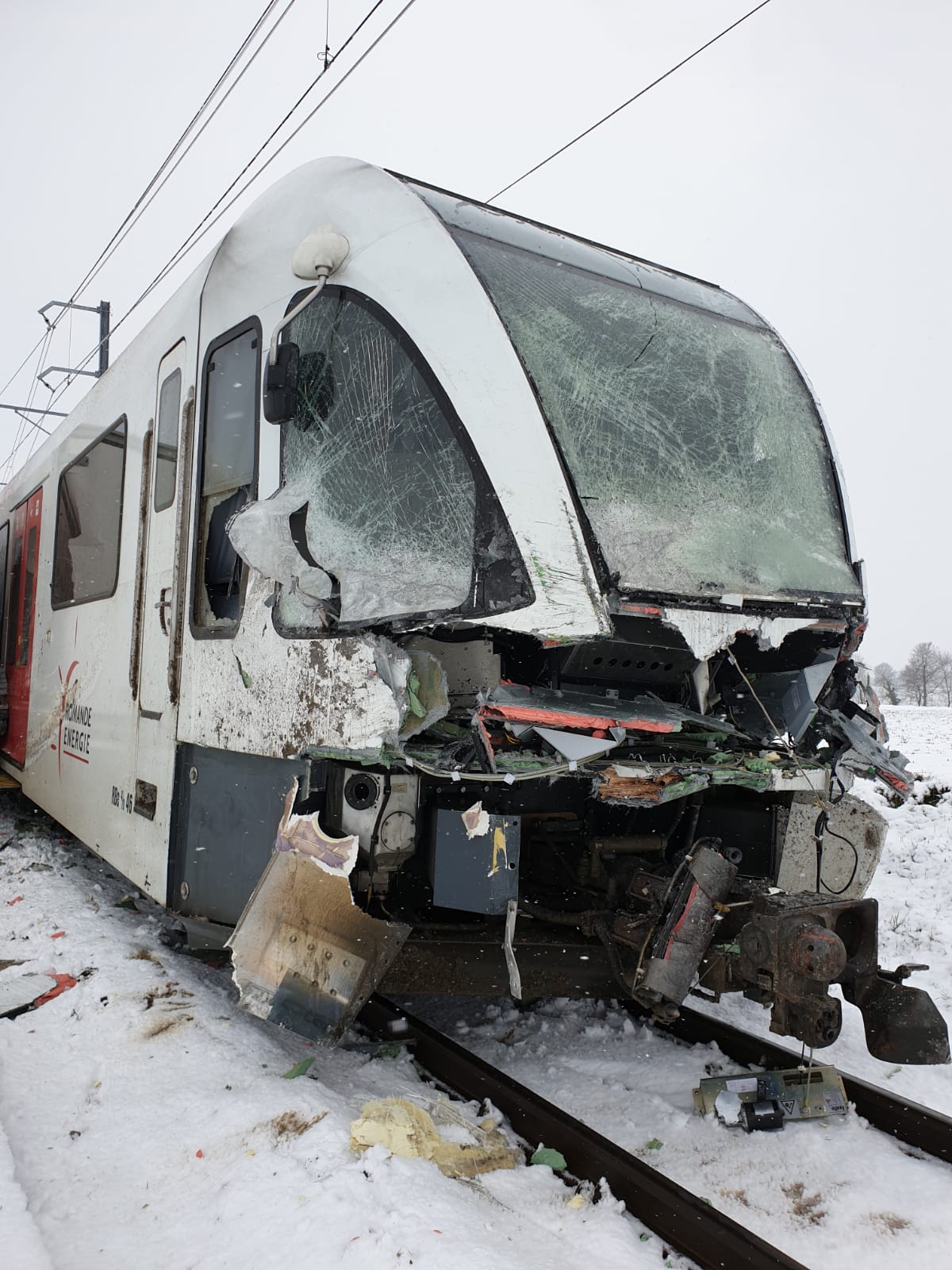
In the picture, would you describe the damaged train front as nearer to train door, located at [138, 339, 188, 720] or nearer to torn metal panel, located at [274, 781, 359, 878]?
torn metal panel, located at [274, 781, 359, 878]

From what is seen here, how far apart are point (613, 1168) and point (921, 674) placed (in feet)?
173

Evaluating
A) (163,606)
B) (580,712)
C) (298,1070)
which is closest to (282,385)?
(163,606)

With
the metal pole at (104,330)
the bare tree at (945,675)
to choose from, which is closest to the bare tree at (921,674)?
the bare tree at (945,675)

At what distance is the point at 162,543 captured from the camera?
452 cm

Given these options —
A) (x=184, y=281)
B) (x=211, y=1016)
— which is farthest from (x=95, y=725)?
(x=184, y=281)

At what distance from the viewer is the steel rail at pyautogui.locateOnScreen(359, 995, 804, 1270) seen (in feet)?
Answer: 8.36

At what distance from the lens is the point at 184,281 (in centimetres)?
473

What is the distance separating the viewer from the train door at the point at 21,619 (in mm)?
7539

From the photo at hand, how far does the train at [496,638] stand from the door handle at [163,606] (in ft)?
0.08

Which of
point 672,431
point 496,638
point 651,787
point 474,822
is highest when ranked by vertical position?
point 672,431

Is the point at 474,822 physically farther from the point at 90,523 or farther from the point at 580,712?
the point at 90,523

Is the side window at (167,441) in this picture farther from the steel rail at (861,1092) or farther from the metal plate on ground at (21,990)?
the steel rail at (861,1092)

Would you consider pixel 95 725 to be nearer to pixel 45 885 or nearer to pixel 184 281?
pixel 45 885

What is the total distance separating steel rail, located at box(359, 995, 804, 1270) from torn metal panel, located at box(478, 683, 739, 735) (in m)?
1.31
